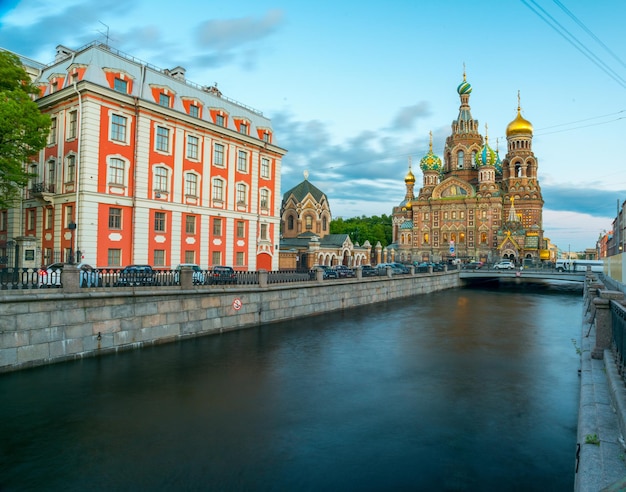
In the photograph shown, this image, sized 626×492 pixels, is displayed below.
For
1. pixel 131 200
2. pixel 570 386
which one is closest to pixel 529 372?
pixel 570 386

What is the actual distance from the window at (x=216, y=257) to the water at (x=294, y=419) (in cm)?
1331

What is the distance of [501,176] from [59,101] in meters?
93.5

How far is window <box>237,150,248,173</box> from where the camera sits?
112 ft

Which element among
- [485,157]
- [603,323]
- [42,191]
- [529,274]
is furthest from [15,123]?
[485,157]

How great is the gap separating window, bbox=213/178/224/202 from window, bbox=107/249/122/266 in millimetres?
8250

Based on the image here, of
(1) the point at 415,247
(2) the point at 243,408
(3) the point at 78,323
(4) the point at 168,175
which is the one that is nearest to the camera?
(2) the point at 243,408

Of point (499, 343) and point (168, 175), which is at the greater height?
point (168, 175)

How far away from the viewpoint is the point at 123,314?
55.5ft

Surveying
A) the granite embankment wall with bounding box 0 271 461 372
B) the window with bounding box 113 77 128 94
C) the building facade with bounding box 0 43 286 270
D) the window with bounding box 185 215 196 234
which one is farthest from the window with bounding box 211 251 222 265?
the window with bounding box 113 77 128 94

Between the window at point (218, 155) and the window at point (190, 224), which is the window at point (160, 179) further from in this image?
the window at point (218, 155)

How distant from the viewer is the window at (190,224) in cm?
2992

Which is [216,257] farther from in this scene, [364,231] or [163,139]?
[364,231]

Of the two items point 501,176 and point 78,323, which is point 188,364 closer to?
point 78,323

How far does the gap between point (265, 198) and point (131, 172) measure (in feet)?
40.7
